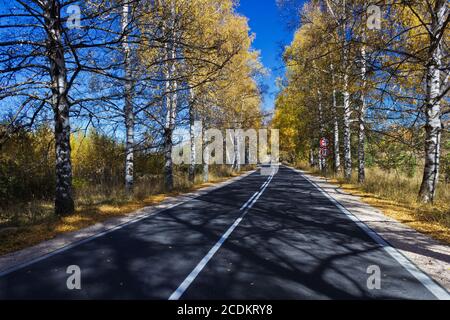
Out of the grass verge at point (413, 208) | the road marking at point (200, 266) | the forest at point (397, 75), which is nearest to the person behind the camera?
the road marking at point (200, 266)

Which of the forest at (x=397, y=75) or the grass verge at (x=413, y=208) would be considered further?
the forest at (x=397, y=75)

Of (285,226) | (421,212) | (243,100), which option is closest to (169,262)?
(285,226)

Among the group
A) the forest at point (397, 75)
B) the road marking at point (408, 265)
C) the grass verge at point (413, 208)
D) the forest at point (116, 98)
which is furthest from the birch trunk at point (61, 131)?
the grass verge at point (413, 208)

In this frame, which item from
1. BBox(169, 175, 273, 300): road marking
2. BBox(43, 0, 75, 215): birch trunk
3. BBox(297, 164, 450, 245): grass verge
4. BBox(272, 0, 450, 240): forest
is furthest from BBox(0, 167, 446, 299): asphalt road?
BBox(272, 0, 450, 240): forest

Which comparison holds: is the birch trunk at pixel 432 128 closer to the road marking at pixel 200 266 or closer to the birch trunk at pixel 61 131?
the road marking at pixel 200 266

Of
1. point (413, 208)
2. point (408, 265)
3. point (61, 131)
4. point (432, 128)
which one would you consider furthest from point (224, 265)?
point (432, 128)

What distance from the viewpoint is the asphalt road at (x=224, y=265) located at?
4.12m

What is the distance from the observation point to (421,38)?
13.5 metres

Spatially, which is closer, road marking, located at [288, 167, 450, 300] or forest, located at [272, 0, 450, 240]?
road marking, located at [288, 167, 450, 300]

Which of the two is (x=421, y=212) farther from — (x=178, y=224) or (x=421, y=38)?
(x=421, y=38)

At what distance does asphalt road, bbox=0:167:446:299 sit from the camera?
412cm

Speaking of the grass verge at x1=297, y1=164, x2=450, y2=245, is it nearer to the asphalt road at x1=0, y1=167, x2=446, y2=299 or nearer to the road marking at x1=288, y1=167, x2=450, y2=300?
the road marking at x1=288, y1=167, x2=450, y2=300
